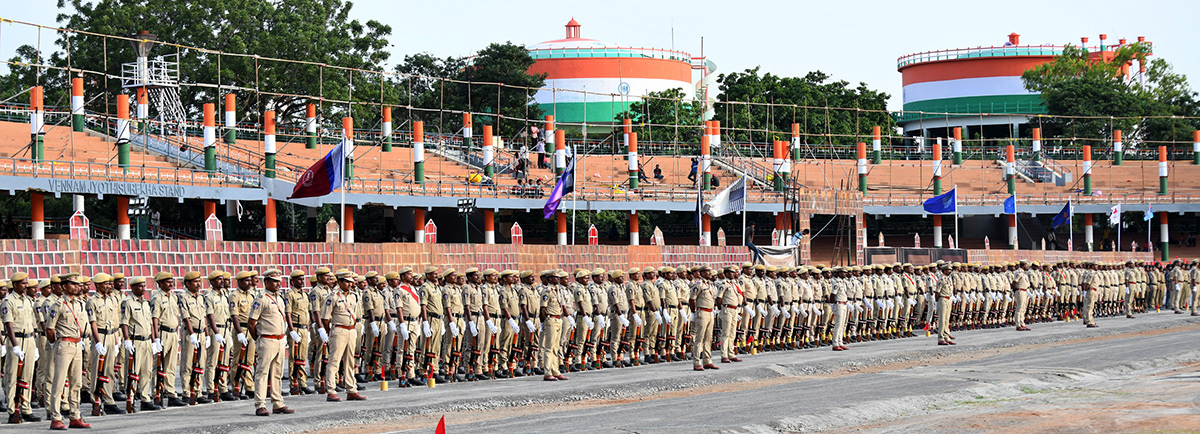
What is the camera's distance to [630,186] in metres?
55.5

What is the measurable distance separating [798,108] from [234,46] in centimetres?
3013

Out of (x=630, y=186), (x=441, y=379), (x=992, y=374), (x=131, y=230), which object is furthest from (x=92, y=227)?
(x=992, y=374)

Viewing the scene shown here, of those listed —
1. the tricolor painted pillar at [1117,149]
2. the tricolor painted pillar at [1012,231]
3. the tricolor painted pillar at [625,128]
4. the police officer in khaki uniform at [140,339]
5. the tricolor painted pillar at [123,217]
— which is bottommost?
the police officer in khaki uniform at [140,339]

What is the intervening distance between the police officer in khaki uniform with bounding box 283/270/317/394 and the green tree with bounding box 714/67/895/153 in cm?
5321

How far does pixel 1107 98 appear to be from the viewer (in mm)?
76188

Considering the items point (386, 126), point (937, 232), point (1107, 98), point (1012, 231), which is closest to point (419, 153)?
point (386, 126)

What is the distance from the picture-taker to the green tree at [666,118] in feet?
224

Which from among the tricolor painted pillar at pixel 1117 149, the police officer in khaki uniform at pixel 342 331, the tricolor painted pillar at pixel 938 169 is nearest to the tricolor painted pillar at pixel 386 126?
the tricolor painted pillar at pixel 938 169

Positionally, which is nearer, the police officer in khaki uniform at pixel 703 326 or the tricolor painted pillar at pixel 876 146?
the police officer in khaki uniform at pixel 703 326

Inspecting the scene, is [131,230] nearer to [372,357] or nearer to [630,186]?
[630,186]

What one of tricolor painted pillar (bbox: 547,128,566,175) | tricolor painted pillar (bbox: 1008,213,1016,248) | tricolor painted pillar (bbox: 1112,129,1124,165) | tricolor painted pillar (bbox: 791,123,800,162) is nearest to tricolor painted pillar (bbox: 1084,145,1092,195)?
tricolor painted pillar (bbox: 1112,129,1124,165)

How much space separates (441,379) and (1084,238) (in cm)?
Answer: 5743

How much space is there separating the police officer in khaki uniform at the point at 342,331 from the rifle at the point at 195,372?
1.42 meters

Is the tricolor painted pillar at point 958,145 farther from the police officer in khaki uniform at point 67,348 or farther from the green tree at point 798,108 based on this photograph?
the police officer in khaki uniform at point 67,348
